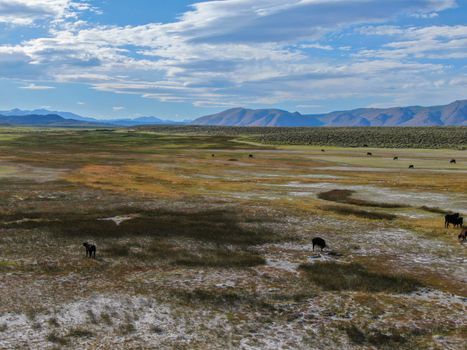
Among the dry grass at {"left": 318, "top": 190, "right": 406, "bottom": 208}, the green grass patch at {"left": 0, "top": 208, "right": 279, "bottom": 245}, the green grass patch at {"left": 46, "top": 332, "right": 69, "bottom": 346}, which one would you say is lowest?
the green grass patch at {"left": 46, "top": 332, "right": 69, "bottom": 346}

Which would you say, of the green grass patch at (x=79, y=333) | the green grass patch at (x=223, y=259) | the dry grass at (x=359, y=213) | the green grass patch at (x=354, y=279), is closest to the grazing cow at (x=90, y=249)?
the green grass patch at (x=223, y=259)

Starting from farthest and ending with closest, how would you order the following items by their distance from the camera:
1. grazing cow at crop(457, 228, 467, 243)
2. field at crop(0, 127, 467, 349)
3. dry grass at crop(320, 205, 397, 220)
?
dry grass at crop(320, 205, 397, 220) < grazing cow at crop(457, 228, 467, 243) < field at crop(0, 127, 467, 349)

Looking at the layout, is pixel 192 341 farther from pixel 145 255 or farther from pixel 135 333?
pixel 145 255

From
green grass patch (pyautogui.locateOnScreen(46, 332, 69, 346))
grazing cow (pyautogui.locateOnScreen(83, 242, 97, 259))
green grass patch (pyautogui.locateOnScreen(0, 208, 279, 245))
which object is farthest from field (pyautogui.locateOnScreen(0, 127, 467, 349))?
grazing cow (pyautogui.locateOnScreen(83, 242, 97, 259))

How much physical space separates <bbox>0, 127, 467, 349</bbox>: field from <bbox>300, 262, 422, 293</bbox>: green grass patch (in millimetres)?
113

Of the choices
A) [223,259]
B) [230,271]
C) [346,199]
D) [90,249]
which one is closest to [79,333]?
[230,271]

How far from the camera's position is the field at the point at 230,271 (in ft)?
53.7

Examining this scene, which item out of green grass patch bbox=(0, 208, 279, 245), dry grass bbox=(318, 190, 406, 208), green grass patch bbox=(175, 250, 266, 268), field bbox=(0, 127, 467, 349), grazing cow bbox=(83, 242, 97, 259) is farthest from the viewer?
dry grass bbox=(318, 190, 406, 208)

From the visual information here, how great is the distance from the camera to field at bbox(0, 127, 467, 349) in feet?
53.7

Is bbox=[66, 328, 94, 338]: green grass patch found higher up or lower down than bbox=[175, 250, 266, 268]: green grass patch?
lower down

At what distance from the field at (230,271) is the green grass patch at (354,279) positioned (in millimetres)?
113

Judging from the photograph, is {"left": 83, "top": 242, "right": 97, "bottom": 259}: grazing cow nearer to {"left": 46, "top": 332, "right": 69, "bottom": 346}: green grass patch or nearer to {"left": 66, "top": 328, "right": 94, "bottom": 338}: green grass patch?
{"left": 66, "top": 328, "right": 94, "bottom": 338}: green grass patch

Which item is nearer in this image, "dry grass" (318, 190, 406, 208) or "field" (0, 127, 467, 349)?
"field" (0, 127, 467, 349)

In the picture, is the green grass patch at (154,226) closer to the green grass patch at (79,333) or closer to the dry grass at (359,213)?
the dry grass at (359,213)
